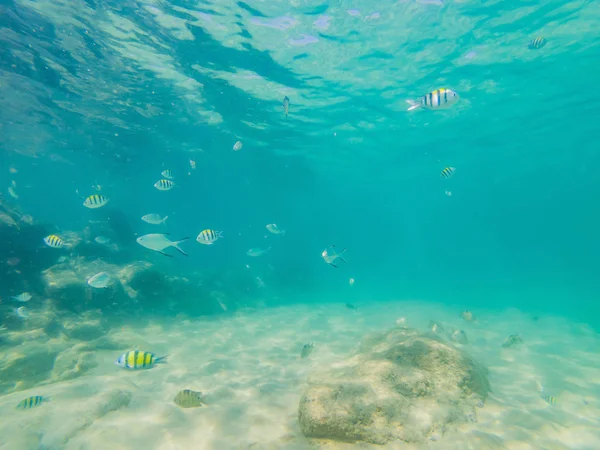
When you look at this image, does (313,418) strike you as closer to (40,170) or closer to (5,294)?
(5,294)

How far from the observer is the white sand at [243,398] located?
5238mm

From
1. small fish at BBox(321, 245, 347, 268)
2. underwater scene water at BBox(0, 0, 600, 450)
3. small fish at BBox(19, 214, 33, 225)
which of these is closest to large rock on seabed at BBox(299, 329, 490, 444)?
underwater scene water at BBox(0, 0, 600, 450)

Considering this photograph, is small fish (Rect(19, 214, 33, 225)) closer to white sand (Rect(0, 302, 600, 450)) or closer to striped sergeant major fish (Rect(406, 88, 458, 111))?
white sand (Rect(0, 302, 600, 450))

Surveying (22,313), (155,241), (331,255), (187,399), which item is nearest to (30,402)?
(187,399)

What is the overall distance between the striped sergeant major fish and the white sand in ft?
18.0

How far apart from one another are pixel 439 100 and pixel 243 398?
7208mm

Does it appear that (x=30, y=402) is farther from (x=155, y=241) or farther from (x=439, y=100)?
(x=439, y=100)

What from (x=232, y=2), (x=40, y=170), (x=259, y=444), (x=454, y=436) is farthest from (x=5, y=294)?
(x=40, y=170)

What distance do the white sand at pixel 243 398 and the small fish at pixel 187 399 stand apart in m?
0.16

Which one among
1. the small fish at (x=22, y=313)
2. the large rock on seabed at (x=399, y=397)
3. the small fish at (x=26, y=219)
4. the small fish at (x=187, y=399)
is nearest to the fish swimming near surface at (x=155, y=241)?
the small fish at (x=187, y=399)

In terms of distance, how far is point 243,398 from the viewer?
7195mm

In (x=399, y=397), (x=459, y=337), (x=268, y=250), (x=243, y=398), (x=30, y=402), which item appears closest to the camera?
(x=399, y=397)

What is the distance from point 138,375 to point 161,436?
14.0 ft

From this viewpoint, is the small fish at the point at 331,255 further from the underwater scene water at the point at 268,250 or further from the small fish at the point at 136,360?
the small fish at the point at 136,360
